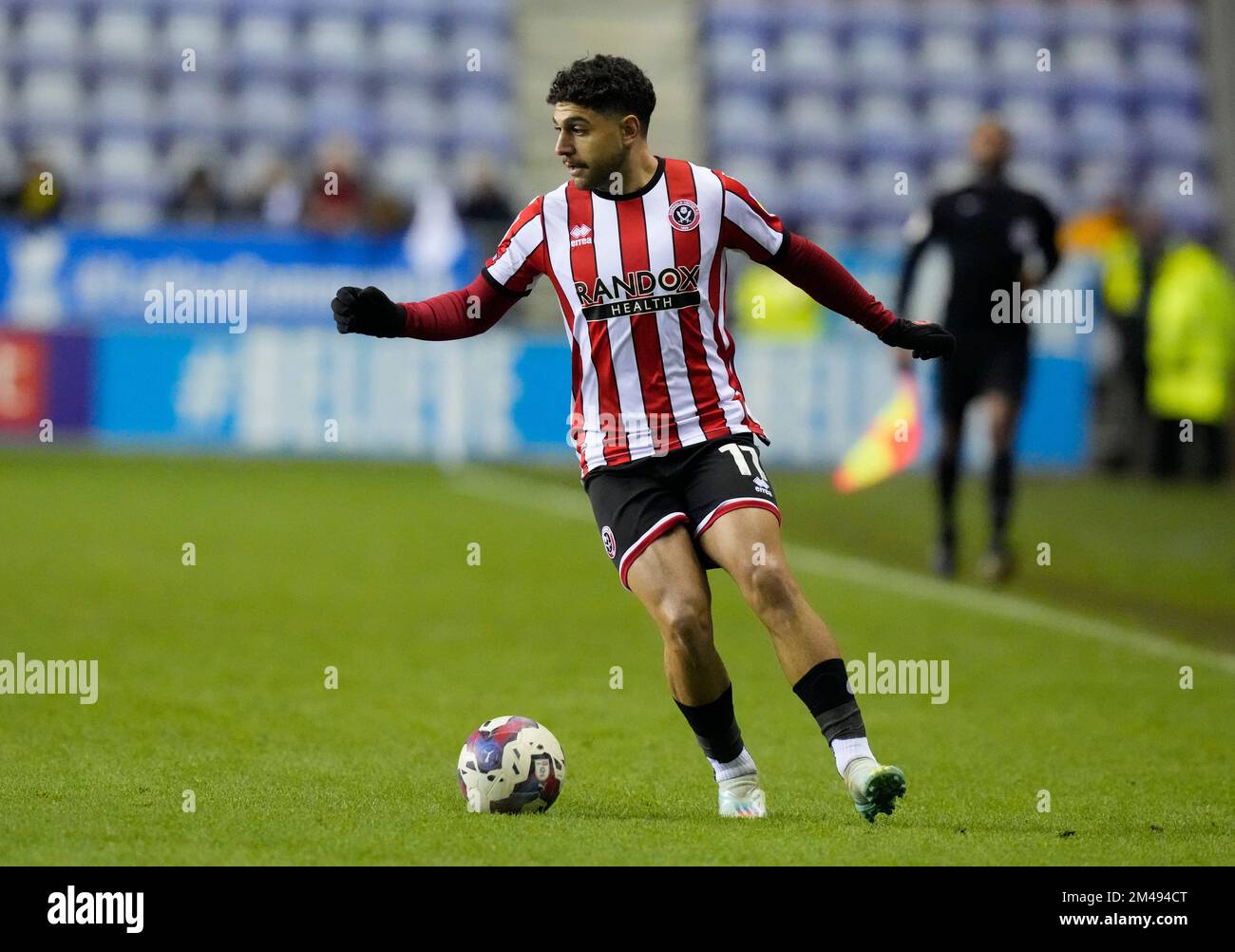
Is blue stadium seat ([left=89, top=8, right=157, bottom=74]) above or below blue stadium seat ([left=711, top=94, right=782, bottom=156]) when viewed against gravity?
above

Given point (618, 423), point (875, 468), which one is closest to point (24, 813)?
point (618, 423)

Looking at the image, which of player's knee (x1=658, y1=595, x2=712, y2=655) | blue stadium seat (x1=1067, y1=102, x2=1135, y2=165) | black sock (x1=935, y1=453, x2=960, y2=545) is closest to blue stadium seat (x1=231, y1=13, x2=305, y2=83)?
blue stadium seat (x1=1067, y1=102, x2=1135, y2=165)

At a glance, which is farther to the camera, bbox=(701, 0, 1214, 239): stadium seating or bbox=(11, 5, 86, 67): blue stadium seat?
bbox=(701, 0, 1214, 239): stadium seating

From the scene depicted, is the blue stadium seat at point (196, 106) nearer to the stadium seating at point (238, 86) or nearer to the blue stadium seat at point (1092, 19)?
the stadium seating at point (238, 86)

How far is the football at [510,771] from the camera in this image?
5301 millimetres

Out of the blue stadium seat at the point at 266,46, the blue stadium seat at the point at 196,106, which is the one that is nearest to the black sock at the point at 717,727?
the blue stadium seat at the point at 196,106

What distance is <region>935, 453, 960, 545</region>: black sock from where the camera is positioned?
1123 centimetres

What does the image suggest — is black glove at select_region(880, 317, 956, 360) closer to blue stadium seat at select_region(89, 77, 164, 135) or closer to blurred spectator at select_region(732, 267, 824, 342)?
blurred spectator at select_region(732, 267, 824, 342)

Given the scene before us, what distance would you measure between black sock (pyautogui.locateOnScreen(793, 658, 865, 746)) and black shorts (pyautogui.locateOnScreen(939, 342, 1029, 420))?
19.6 feet

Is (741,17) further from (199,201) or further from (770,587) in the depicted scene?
(770,587)

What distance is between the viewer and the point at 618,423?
215 inches
